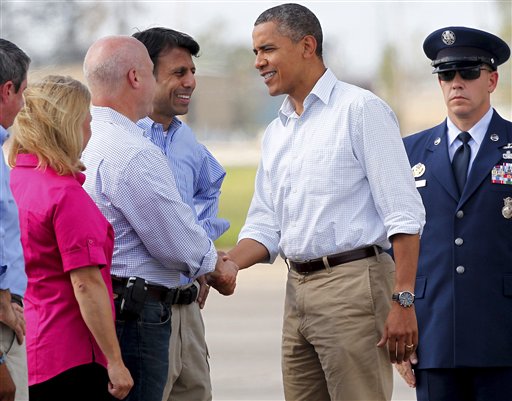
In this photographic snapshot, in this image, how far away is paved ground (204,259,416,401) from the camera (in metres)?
7.44

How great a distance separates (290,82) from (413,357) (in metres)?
1.21

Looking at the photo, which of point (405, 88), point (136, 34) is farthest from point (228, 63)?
point (136, 34)

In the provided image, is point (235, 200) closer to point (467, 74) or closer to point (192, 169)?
point (192, 169)

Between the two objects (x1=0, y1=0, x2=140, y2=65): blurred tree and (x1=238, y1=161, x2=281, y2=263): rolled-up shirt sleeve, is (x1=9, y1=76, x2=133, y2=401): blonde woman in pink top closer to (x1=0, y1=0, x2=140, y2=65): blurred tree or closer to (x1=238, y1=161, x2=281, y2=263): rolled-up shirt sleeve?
(x1=238, y1=161, x2=281, y2=263): rolled-up shirt sleeve

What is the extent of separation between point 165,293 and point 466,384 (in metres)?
1.27

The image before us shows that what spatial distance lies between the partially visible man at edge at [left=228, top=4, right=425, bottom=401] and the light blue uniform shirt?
1.54 ft

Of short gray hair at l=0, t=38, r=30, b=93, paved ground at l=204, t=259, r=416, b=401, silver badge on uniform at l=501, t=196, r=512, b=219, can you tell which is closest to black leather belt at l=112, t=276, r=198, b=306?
short gray hair at l=0, t=38, r=30, b=93

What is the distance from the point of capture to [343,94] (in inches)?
168

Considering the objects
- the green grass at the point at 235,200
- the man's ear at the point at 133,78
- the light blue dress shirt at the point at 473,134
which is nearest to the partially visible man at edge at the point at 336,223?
the light blue dress shirt at the point at 473,134

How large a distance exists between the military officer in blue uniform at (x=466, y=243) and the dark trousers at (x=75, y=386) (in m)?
1.41

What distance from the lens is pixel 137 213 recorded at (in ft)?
12.8

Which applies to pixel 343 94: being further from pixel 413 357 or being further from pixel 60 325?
pixel 60 325

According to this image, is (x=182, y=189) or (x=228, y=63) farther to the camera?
(x=228, y=63)

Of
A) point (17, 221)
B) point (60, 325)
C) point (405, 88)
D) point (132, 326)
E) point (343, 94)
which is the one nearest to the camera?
point (17, 221)
